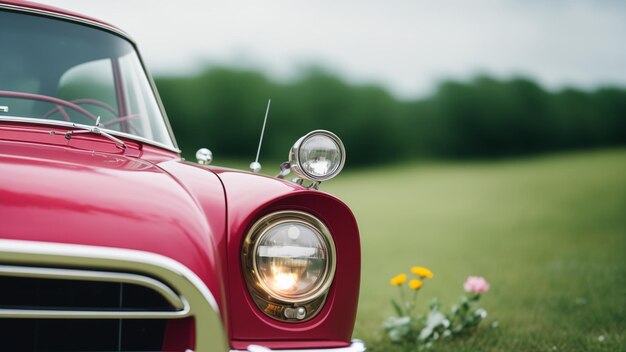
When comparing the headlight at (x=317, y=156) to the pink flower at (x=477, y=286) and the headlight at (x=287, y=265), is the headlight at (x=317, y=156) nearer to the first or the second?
the headlight at (x=287, y=265)

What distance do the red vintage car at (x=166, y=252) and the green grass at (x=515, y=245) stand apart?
6.83 ft

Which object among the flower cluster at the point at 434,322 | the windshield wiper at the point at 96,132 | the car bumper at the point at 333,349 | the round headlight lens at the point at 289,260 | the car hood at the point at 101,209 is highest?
the windshield wiper at the point at 96,132

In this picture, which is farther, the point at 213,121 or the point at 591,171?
the point at 213,121

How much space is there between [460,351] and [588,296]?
6.65 feet

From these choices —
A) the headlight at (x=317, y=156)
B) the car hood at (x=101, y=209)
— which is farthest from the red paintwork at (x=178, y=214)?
the headlight at (x=317, y=156)

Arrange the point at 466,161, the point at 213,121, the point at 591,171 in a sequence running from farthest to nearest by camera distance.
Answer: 1. the point at 213,121
2. the point at 466,161
3. the point at 591,171

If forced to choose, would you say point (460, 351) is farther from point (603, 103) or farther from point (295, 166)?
point (603, 103)

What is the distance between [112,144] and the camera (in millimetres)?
2477

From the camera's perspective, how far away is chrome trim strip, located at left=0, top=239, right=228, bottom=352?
1.40 meters

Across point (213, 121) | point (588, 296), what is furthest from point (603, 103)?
point (588, 296)

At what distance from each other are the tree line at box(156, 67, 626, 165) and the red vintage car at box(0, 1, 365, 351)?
25.8 meters

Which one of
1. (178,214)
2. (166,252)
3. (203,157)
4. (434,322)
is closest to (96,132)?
(203,157)

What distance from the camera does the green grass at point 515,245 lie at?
418 centimetres

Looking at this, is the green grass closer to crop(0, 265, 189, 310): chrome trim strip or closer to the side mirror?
the side mirror
